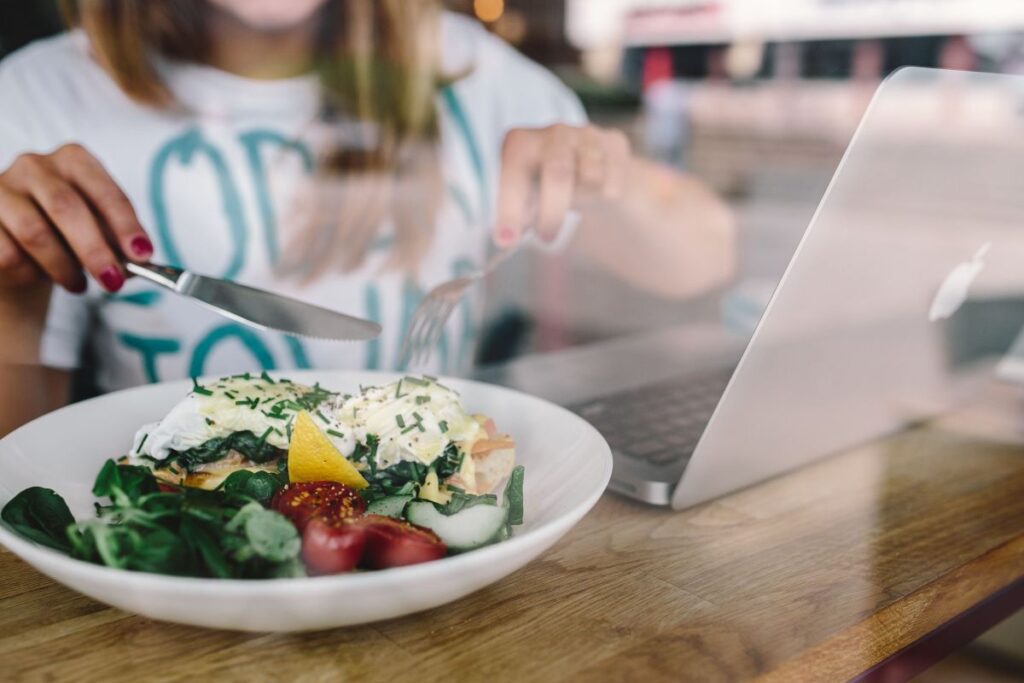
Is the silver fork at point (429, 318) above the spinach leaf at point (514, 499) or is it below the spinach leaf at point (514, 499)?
below

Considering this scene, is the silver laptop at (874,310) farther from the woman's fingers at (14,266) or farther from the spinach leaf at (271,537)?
the woman's fingers at (14,266)

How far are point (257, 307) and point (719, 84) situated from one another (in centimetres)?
273

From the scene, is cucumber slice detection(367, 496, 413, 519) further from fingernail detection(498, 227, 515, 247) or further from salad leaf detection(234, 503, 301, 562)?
fingernail detection(498, 227, 515, 247)

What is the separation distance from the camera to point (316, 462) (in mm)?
555

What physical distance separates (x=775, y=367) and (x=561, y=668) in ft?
0.89

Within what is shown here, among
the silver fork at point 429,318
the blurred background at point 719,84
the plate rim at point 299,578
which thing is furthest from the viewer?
the blurred background at point 719,84

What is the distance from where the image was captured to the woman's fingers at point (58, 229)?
810mm

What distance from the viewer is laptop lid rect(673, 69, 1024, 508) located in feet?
1.80

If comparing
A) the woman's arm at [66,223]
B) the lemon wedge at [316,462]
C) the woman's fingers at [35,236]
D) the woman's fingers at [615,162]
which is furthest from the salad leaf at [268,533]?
the woman's fingers at [615,162]

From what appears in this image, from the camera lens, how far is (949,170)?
667mm

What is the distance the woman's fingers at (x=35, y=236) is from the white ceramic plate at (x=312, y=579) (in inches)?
9.8

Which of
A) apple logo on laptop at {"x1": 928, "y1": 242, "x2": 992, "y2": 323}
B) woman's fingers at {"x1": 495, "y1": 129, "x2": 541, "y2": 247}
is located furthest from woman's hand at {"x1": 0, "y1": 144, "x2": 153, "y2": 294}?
apple logo on laptop at {"x1": 928, "y1": 242, "x2": 992, "y2": 323}

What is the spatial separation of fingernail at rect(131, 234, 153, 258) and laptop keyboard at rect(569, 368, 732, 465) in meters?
0.43

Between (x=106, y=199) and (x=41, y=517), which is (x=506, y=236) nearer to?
(x=106, y=199)
